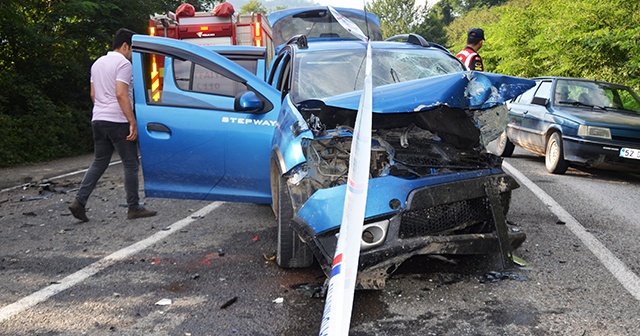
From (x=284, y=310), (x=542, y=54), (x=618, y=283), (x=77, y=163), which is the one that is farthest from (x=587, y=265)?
(x=542, y=54)

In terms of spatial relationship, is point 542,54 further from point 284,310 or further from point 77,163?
point 284,310

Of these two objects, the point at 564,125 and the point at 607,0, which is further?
the point at 607,0

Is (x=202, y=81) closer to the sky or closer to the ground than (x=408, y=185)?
closer to the sky

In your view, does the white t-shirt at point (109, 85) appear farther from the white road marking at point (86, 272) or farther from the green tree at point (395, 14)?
the green tree at point (395, 14)

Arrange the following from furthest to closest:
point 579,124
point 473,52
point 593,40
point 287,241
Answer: point 593,40, point 579,124, point 473,52, point 287,241

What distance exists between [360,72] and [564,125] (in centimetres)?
541

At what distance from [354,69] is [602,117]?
18.9 feet

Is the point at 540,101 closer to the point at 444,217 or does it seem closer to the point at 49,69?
the point at 444,217

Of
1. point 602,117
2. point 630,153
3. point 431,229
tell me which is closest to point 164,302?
point 431,229

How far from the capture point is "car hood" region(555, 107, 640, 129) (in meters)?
9.45

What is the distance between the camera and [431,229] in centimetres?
413

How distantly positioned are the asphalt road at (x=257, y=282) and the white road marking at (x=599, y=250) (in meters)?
0.01

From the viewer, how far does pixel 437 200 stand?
4.06 m

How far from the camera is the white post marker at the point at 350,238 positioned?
2.41 metres
